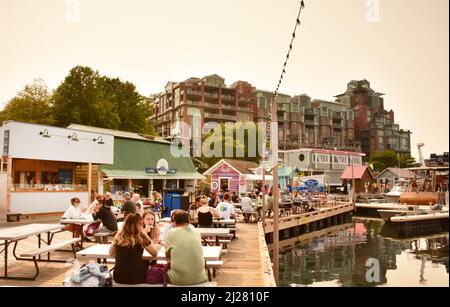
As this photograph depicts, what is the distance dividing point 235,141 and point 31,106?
2948 centimetres

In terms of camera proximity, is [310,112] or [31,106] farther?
[310,112]

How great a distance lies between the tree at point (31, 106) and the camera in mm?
35625

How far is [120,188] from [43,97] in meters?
18.2

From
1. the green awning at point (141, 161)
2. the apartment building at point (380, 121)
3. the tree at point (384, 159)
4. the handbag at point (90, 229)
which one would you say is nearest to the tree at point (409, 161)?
the apartment building at point (380, 121)

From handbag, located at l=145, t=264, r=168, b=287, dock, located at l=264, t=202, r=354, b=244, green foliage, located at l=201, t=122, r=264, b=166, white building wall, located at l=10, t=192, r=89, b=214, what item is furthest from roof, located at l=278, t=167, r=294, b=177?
handbag, located at l=145, t=264, r=168, b=287

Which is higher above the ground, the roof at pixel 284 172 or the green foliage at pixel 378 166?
the green foliage at pixel 378 166

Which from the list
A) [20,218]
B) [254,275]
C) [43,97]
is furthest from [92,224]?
[43,97]

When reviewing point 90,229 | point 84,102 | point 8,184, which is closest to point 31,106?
point 84,102

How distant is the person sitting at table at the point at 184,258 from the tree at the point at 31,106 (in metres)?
34.6

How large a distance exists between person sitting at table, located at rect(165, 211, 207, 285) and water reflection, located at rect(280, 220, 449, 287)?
754 cm

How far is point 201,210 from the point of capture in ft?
31.1

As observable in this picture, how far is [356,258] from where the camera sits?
17.6 meters

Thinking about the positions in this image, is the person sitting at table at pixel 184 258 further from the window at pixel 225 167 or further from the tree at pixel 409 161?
the window at pixel 225 167

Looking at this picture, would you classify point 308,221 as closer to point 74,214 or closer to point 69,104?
point 74,214
